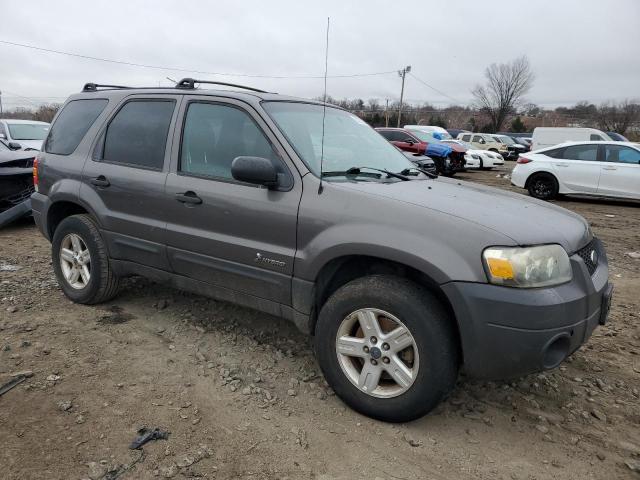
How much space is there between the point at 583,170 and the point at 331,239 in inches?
429

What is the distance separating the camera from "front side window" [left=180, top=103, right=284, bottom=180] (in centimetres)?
321

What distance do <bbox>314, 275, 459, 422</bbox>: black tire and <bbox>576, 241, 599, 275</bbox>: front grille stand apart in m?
0.90

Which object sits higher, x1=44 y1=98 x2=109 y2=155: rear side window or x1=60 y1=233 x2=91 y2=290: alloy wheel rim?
Answer: x1=44 y1=98 x2=109 y2=155: rear side window

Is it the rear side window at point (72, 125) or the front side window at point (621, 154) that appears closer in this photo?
the rear side window at point (72, 125)

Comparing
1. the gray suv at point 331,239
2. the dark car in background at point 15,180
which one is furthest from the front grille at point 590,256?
the dark car in background at point 15,180

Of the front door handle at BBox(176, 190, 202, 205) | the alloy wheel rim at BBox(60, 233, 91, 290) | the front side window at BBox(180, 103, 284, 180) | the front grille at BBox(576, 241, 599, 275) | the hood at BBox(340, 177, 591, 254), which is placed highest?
the front side window at BBox(180, 103, 284, 180)

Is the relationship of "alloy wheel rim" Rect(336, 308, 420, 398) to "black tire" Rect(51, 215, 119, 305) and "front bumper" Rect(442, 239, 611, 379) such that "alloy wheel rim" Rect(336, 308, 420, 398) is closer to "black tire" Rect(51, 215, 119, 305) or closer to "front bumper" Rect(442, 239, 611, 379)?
"front bumper" Rect(442, 239, 611, 379)

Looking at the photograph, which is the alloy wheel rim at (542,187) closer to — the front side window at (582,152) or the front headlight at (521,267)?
the front side window at (582,152)

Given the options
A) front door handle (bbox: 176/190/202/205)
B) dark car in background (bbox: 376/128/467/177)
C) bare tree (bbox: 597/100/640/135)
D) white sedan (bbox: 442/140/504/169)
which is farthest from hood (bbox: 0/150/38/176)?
bare tree (bbox: 597/100/640/135)

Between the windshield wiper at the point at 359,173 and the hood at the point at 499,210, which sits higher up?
the windshield wiper at the point at 359,173

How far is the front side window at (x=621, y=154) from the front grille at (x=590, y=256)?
9.85 metres

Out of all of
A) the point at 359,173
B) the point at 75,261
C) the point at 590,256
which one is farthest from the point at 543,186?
the point at 75,261

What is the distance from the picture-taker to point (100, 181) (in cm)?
387

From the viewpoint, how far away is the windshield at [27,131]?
12209 mm
